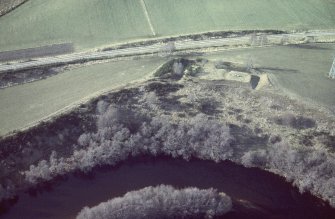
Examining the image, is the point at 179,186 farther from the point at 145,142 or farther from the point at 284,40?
the point at 284,40

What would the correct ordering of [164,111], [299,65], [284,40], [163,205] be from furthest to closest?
[284,40]
[299,65]
[164,111]
[163,205]

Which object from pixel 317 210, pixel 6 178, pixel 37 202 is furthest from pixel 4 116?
pixel 317 210

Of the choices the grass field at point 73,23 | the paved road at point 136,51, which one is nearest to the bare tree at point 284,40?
the paved road at point 136,51

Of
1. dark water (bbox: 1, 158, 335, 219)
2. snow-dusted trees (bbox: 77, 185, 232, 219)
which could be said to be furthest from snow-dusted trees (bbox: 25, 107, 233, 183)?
snow-dusted trees (bbox: 77, 185, 232, 219)

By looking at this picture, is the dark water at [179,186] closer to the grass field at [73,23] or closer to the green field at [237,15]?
the grass field at [73,23]

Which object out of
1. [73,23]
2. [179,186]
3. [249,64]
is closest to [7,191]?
[179,186]
